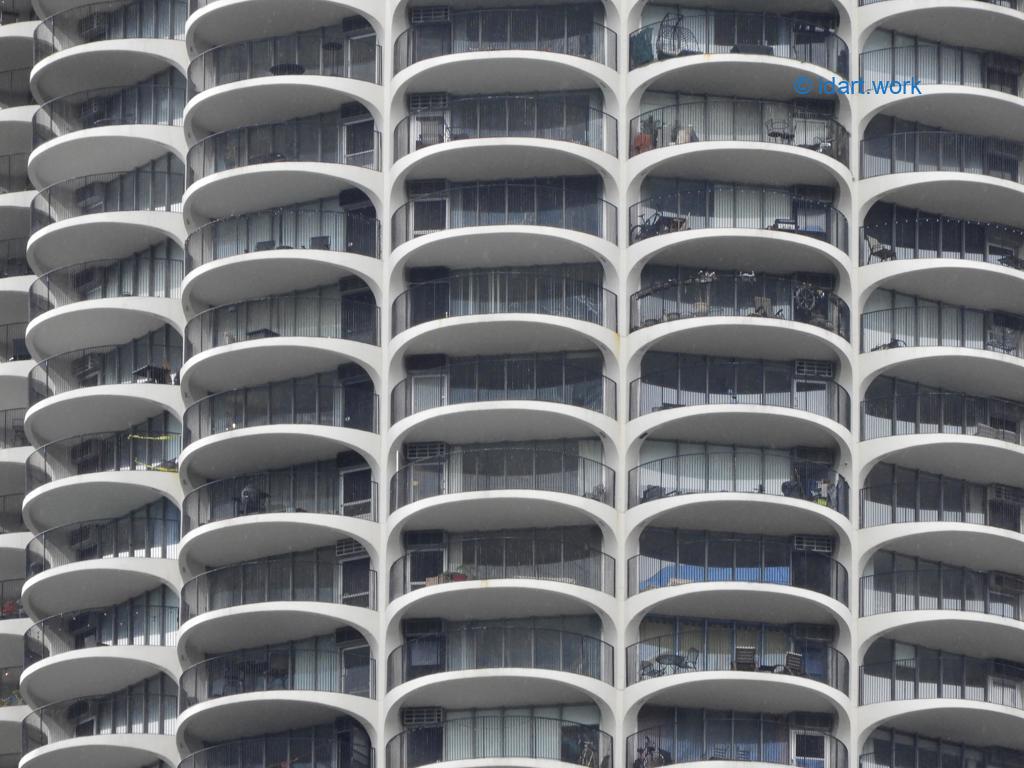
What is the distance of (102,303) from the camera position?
129 meters

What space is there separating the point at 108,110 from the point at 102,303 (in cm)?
815

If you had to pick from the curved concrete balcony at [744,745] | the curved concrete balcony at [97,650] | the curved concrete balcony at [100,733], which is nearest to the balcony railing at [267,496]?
the curved concrete balcony at [97,650]

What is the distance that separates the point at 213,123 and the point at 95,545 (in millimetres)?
14641

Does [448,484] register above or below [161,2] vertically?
below

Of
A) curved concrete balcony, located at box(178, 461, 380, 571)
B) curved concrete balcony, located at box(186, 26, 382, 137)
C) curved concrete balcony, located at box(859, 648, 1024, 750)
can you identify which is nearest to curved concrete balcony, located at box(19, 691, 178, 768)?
curved concrete balcony, located at box(178, 461, 380, 571)

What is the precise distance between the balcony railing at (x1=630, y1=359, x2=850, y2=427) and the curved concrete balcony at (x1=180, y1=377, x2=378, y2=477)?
9065 mm

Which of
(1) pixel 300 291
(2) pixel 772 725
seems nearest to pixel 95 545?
(1) pixel 300 291

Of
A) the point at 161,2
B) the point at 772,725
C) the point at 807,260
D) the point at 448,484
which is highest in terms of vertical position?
the point at 161,2

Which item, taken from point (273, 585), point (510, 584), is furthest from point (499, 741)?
point (273, 585)

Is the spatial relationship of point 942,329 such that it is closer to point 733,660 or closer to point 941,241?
point 941,241

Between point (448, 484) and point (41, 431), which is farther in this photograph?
point (41, 431)

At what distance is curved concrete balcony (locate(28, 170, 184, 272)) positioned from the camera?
129375 millimetres

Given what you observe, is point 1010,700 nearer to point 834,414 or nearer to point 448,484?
point 834,414

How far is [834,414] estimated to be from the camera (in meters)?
122
